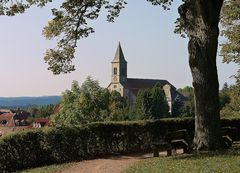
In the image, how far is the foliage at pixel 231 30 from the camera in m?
33.0

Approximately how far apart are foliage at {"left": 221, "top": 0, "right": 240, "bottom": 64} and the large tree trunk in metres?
14.2

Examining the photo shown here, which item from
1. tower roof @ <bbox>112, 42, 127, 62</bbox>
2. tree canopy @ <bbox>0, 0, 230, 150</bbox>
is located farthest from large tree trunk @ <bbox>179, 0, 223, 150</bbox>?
tower roof @ <bbox>112, 42, 127, 62</bbox>

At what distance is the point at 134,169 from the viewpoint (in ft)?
50.6

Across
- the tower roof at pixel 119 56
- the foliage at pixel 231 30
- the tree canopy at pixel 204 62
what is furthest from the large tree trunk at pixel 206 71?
the tower roof at pixel 119 56

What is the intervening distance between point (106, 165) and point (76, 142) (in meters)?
3.12

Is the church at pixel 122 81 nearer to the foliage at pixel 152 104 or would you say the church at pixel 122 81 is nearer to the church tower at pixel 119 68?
the church tower at pixel 119 68

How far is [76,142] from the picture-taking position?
68.5 ft

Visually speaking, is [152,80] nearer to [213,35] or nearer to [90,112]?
[90,112]

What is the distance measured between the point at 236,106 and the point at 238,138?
18.6m

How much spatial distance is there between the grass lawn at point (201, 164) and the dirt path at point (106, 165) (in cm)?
160

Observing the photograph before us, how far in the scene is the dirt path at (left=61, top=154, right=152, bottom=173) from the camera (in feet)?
55.4

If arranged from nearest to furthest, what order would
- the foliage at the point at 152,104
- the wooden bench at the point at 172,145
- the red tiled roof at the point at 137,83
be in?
the wooden bench at the point at 172,145 → the foliage at the point at 152,104 → the red tiled roof at the point at 137,83

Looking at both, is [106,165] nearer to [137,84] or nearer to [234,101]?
[234,101]

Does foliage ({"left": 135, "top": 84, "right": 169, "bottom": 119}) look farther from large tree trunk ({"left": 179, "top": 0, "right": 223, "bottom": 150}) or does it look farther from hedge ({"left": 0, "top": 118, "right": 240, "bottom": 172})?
large tree trunk ({"left": 179, "top": 0, "right": 223, "bottom": 150})
